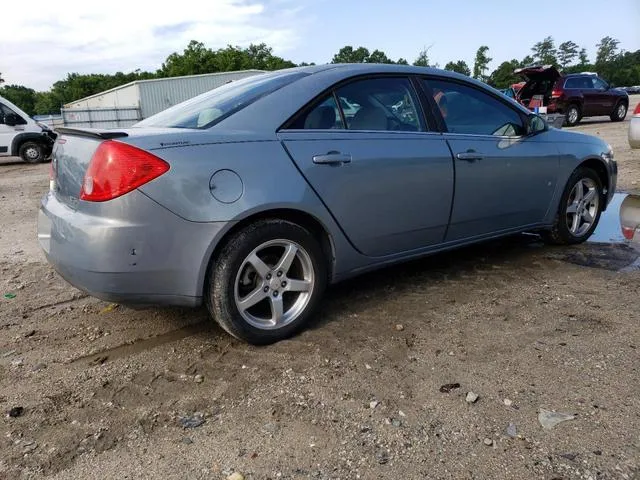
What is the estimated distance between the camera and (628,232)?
5.30 metres

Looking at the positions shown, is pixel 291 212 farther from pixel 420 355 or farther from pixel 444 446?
pixel 444 446

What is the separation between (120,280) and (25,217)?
216 inches

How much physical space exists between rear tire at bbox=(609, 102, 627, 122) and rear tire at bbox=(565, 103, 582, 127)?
244 cm

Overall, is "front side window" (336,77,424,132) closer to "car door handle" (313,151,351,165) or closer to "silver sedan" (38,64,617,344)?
"silver sedan" (38,64,617,344)

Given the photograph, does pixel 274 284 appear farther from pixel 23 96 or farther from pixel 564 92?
pixel 23 96

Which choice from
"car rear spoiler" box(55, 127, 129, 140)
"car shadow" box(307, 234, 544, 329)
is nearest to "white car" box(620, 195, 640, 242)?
"car shadow" box(307, 234, 544, 329)

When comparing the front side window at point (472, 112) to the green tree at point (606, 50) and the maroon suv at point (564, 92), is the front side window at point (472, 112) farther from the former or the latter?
the green tree at point (606, 50)

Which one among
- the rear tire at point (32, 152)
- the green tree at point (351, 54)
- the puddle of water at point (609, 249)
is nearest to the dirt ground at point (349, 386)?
the puddle of water at point (609, 249)

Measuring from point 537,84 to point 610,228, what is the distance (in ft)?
46.8

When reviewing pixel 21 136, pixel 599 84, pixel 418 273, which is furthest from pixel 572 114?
pixel 21 136

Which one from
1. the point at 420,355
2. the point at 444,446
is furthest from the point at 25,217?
the point at 444,446

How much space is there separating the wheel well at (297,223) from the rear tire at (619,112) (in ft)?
68.2

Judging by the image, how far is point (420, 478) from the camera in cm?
194

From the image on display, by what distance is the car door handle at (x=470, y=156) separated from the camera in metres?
3.70
